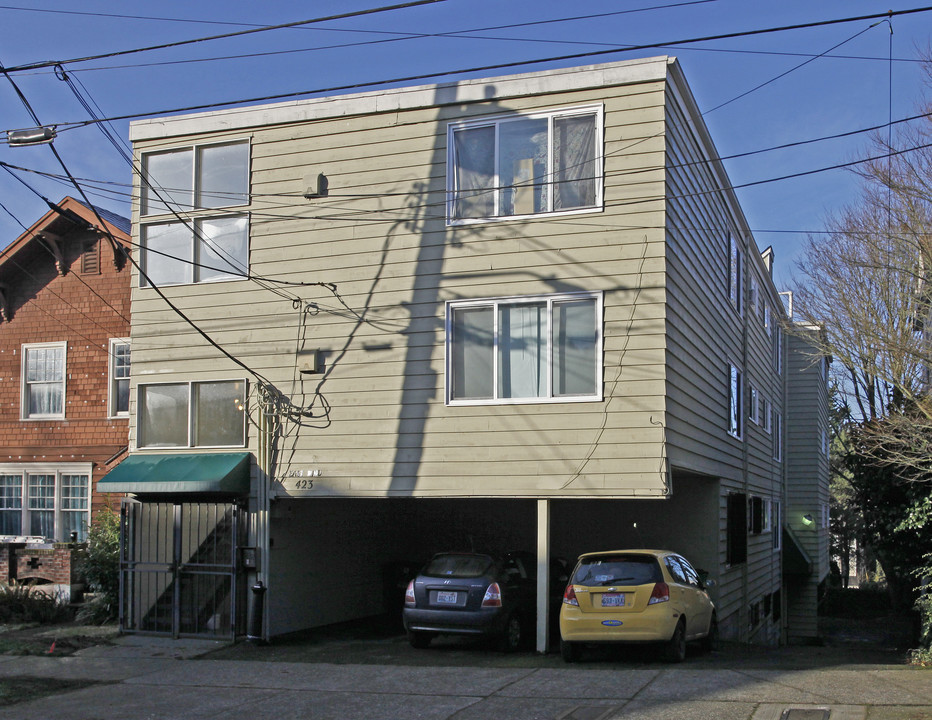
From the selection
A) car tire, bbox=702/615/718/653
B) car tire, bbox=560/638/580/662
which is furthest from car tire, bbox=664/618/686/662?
car tire, bbox=702/615/718/653

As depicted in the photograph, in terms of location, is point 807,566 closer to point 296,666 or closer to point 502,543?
point 502,543

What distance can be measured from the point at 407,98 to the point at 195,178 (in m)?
3.90

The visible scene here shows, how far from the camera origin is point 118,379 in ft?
67.4

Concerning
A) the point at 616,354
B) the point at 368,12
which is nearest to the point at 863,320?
the point at 616,354

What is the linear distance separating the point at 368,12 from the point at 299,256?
5.17 m

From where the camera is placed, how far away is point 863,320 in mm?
16109

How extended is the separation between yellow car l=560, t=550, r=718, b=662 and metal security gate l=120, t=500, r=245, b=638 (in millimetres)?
5583

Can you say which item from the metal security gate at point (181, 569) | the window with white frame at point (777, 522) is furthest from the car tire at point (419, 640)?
the window with white frame at point (777, 522)

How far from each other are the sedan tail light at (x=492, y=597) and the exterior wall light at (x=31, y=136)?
8.12m

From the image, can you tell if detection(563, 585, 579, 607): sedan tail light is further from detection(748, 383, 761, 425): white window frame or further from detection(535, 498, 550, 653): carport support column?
detection(748, 383, 761, 425): white window frame

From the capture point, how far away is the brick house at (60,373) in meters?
20.6

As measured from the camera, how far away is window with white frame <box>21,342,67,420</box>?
21203mm

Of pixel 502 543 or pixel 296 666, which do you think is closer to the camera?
pixel 296 666

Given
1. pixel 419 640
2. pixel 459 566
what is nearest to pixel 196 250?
pixel 459 566
